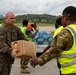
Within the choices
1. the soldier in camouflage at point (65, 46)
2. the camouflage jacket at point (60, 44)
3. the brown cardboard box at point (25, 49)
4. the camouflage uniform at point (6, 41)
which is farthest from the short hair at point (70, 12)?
the camouflage uniform at point (6, 41)

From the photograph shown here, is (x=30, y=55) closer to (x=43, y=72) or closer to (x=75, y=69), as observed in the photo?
(x=75, y=69)

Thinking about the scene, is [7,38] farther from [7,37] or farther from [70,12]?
[70,12]

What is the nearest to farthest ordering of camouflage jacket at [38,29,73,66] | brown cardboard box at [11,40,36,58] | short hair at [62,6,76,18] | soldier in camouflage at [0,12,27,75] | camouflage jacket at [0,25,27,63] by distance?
1. camouflage jacket at [38,29,73,66]
2. short hair at [62,6,76,18]
3. brown cardboard box at [11,40,36,58]
4. camouflage jacket at [0,25,27,63]
5. soldier in camouflage at [0,12,27,75]

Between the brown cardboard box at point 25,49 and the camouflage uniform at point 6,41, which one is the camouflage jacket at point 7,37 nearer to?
the camouflage uniform at point 6,41

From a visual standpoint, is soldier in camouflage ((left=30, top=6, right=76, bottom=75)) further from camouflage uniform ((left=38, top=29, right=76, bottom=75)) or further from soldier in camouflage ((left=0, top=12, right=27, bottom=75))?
soldier in camouflage ((left=0, top=12, right=27, bottom=75))

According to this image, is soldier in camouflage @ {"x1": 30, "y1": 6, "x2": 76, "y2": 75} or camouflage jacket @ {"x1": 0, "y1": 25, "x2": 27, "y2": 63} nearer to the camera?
soldier in camouflage @ {"x1": 30, "y1": 6, "x2": 76, "y2": 75}

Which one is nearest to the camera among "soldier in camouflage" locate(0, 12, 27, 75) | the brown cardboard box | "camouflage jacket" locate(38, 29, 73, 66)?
"camouflage jacket" locate(38, 29, 73, 66)

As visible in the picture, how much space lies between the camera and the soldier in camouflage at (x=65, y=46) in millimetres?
4637

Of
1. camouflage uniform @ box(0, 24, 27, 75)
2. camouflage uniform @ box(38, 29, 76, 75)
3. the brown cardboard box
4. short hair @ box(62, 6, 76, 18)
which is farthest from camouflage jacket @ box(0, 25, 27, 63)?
short hair @ box(62, 6, 76, 18)

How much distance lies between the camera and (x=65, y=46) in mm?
4699

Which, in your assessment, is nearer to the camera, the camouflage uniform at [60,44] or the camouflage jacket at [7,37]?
the camouflage uniform at [60,44]

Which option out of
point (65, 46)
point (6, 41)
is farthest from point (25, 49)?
point (6, 41)

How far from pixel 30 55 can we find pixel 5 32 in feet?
4.61

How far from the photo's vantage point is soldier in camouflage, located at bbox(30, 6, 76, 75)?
15.2 feet
